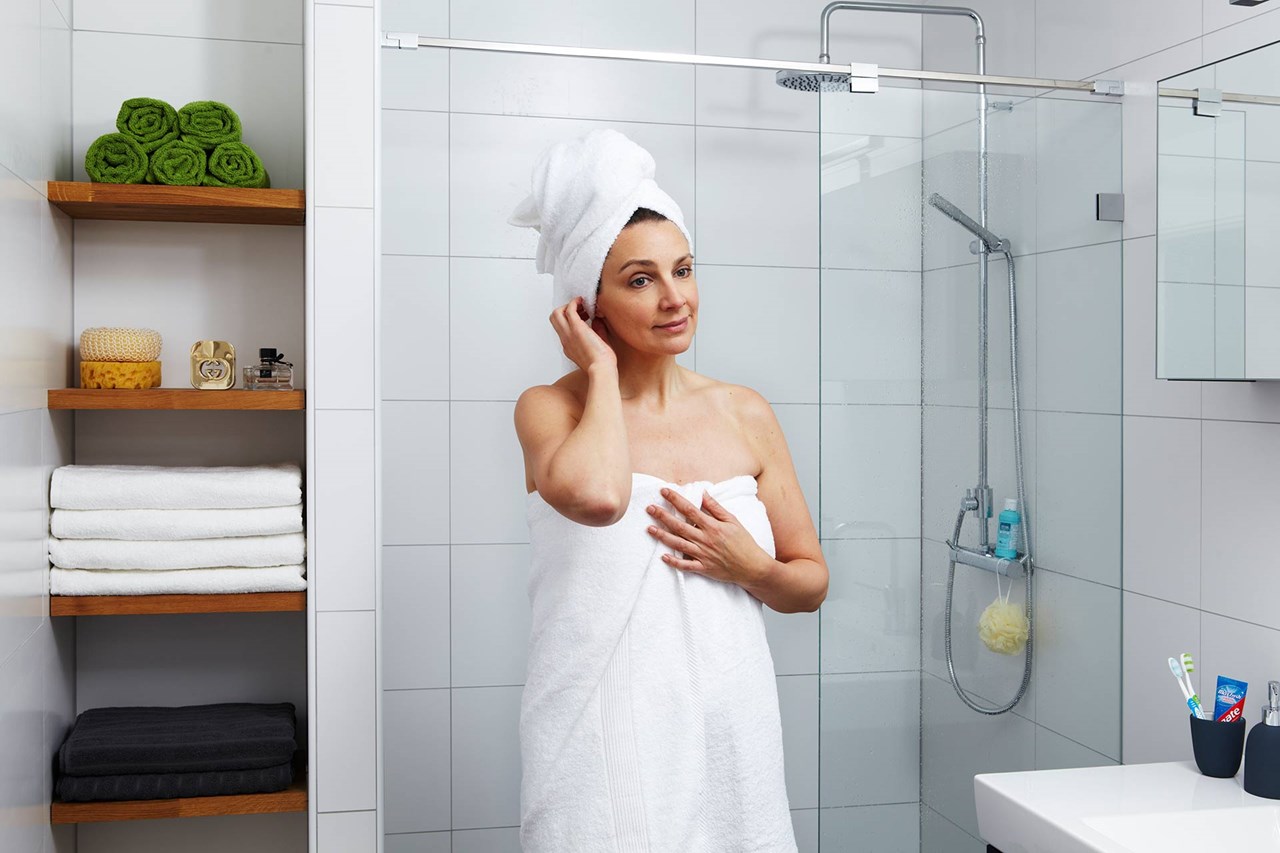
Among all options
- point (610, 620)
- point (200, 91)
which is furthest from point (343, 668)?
point (200, 91)

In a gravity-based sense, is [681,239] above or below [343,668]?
above

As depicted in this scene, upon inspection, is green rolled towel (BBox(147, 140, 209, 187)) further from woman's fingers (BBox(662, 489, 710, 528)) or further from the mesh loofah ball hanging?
the mesh loofah ball hanging

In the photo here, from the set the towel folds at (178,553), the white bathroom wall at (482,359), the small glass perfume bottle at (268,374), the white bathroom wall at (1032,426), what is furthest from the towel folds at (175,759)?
the white bathroom wall at (1032,426)

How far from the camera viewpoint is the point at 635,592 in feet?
4.42

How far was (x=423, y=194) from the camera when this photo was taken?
2199 mm

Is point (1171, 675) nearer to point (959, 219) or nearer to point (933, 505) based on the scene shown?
point (933, 505)

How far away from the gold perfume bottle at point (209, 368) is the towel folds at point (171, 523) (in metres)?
0.22

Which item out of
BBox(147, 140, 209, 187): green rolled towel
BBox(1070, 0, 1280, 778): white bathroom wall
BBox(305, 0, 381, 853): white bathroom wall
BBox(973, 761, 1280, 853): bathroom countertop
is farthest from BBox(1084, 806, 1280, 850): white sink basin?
BBox(147, 140, 209, 187): green rolled towel

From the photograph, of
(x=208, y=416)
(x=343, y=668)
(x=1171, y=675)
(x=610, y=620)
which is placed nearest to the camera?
(x=610, y=620)

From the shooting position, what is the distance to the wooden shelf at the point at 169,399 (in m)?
1.72

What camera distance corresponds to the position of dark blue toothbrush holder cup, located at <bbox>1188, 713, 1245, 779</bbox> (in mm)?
1494

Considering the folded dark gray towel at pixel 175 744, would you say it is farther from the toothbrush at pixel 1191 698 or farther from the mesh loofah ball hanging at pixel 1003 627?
the toothbrush at pixel 1191 698

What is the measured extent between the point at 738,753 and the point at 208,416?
1.21 meters

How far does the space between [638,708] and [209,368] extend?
0.98m
